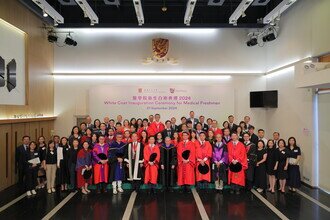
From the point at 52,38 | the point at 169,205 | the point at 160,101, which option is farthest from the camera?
the point at 160,101

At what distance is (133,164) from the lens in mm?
6906

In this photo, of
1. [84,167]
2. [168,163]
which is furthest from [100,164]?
[168,163]

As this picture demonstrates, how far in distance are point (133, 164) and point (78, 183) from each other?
1384 mm

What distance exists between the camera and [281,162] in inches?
267

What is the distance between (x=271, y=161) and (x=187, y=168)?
2.00 m

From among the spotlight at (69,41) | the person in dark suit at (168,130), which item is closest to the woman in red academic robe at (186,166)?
the person in dark suit at (168,130)

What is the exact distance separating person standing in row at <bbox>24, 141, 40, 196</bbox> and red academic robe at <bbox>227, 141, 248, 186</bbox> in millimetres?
4633

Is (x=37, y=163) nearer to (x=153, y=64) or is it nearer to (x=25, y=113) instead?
(x=25, y=113)

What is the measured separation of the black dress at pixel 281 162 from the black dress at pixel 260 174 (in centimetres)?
31

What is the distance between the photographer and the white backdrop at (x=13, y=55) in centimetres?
717

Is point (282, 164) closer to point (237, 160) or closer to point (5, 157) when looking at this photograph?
point (237, 160)

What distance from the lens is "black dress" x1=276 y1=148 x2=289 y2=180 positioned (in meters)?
6.76

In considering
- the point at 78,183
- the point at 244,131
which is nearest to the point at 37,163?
the point at 78,183

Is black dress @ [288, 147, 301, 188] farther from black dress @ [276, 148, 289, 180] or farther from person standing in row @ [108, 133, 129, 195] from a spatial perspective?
person standing in row @ [108, 133, 129, 195]
